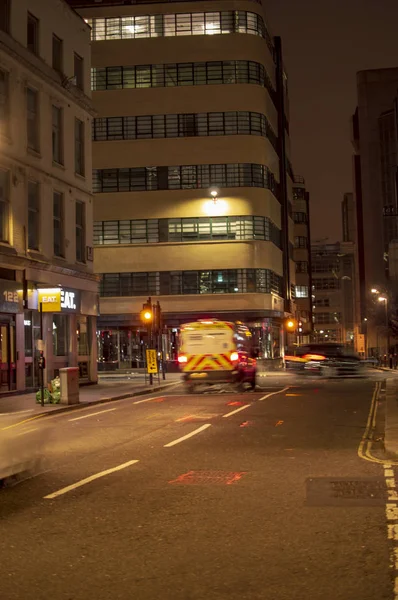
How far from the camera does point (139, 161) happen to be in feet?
195

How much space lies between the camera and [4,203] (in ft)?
96.9

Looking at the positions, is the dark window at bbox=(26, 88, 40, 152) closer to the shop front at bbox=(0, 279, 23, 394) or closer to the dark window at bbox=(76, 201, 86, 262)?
the dark window at bbox=(76, 201, 86, 262)

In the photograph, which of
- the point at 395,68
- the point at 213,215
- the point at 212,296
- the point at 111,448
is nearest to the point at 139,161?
the point at 213,215

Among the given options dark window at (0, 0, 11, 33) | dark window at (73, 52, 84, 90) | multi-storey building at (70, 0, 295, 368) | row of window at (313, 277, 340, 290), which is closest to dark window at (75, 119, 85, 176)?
dark window at (73, 52, 84, 90)

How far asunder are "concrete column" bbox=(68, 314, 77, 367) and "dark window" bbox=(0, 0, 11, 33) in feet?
40.4

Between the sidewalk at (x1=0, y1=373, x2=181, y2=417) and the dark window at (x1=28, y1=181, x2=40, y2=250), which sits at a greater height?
the dark window at (x1=28, y1=181, x2=40, y2=250)

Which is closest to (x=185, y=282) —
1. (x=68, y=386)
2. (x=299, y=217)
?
(x=68, y=386)

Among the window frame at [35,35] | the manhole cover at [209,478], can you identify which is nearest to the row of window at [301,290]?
the window frame at [35,35]

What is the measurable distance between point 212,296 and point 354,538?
51.7 meters

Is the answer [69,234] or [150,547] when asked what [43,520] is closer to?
[150,547]

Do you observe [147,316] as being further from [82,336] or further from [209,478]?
[209,478]

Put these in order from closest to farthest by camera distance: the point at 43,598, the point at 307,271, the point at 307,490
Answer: the point at 43,598 → the point at 307,490 → the point at 307,271

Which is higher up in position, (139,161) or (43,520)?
(139,161)

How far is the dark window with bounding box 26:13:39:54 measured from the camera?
106 feet
